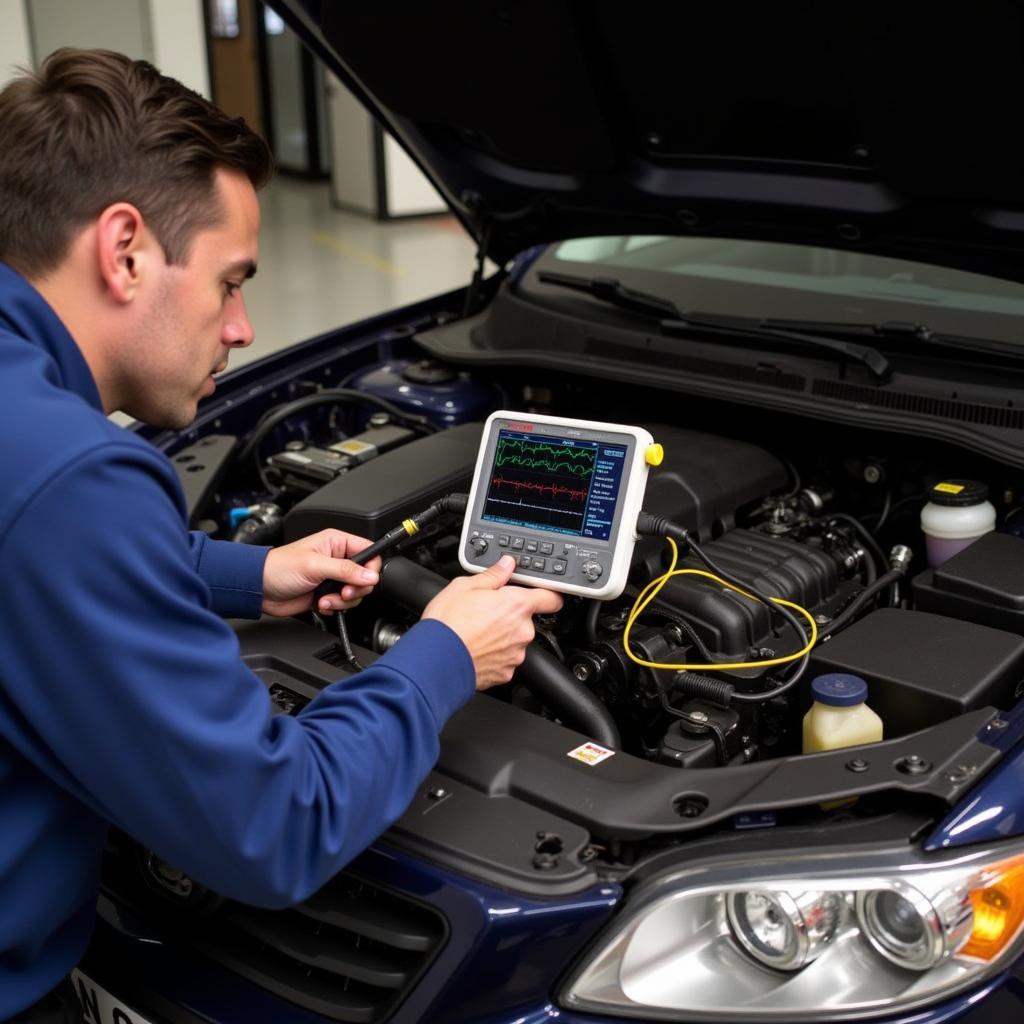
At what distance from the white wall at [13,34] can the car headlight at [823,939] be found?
24.7 ft

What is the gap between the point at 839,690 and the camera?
1.36m

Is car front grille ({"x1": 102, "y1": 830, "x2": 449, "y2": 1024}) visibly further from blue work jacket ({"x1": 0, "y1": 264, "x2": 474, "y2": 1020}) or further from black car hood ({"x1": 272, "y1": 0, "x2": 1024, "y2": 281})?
black car hood ({"x1": 272, "y1": 0, "x2": 1024, "y2": 281})

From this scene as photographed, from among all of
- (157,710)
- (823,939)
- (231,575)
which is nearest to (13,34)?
(231,575)

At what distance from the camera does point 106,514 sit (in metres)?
0.98

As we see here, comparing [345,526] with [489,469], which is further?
[345,526]

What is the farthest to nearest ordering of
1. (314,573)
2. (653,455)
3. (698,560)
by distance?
(698,560) < (314,573) < (653,455)

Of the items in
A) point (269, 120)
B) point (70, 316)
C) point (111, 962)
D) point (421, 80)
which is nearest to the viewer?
point (70, 316)

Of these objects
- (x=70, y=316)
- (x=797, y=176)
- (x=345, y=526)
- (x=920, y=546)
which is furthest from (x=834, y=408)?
(x=70, y=316)

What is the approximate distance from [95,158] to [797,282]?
1444mm

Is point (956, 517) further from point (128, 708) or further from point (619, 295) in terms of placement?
point (128, 708)

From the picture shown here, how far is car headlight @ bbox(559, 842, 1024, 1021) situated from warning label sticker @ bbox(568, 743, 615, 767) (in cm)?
20

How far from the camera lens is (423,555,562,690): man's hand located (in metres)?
1.31

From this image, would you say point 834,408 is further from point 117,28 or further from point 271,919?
point 117,28

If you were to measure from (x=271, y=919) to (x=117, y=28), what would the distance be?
8223 mm
